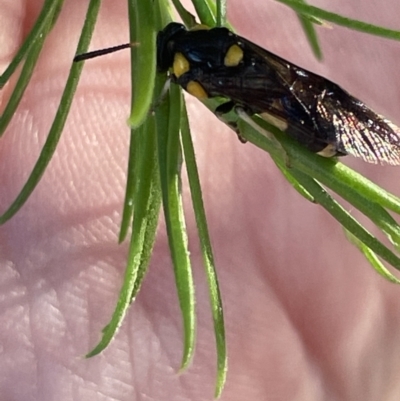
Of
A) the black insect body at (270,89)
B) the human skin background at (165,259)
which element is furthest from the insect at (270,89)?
the human skin background at (165,259)

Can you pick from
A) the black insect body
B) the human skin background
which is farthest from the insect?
the human skin background

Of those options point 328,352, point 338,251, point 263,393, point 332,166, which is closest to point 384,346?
point 328,352

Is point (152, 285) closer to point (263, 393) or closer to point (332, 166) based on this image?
point (263, 393)

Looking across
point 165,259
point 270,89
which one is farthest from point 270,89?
point 165,259

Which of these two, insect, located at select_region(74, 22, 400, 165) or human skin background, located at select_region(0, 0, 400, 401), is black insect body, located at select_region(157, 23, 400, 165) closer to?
insect, located at select_region(74, 22, 400, 165)

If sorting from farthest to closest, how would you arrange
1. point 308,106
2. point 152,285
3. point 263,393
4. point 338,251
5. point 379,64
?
point 379,64, point 338,251, point 263,393, point 152,285, point 308,106

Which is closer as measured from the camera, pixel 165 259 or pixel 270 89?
pixel 270 89

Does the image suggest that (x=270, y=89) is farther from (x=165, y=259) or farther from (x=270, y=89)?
(x=165, y=259)
